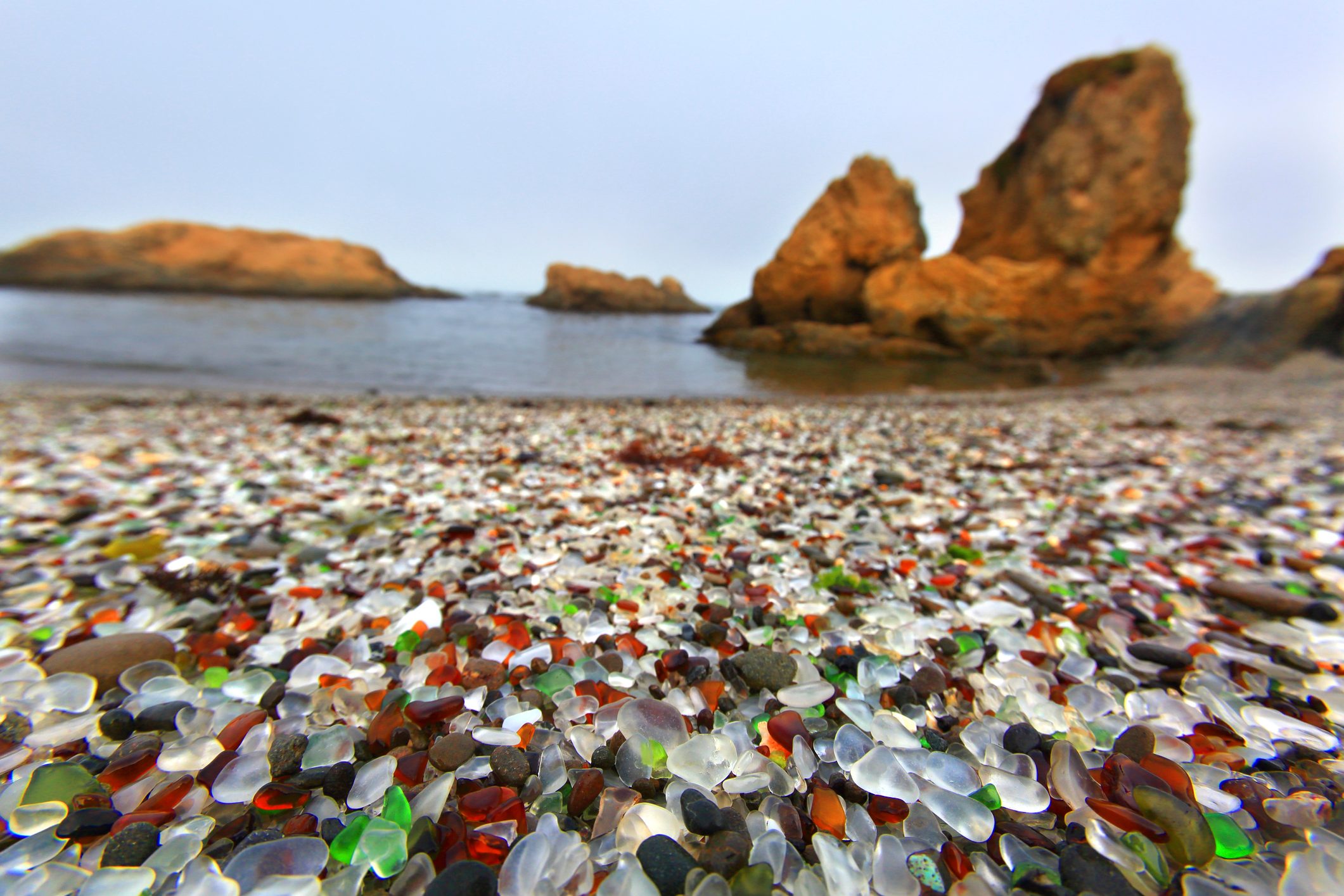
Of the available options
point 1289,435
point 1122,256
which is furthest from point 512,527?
point 1122,256

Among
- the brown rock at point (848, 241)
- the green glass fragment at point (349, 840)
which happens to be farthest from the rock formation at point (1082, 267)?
the green glass fragment at point (349, 840)

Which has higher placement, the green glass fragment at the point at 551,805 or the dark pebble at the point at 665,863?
the dark pebble at the point at 665,863

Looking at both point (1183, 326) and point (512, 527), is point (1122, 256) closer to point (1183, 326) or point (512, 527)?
point (1183, 326)

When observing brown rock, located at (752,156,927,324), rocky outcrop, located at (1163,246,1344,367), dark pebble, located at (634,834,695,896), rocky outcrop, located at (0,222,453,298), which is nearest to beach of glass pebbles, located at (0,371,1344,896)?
dark pebble, located at (634,834,695,896)

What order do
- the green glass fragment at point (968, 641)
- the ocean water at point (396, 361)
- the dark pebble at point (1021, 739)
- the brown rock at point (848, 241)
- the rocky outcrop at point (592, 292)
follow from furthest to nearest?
the rocky outcrop at point (592, 292), the brown rock at point (848, 241), the ocean water at point (396, 361), the green glass fragment at point (968, 641), the dark pebble at point (1021, 739)

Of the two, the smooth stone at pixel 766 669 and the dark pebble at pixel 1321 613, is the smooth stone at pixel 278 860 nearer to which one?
the smooth stone at pixel 766 669

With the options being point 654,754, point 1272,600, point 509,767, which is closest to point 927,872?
point 654,754
